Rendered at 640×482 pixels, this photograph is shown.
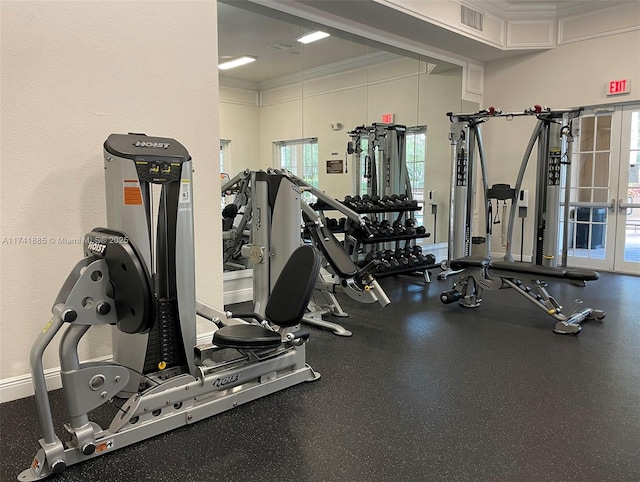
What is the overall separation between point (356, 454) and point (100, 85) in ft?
7.67

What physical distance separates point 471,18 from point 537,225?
8.52 feet

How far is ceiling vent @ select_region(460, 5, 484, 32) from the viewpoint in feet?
18.5

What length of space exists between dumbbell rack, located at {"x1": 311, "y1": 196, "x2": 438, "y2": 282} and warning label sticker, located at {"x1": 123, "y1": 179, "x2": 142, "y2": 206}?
8.53 ft

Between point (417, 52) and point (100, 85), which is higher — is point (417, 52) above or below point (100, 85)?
above

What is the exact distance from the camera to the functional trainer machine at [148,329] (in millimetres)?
1912

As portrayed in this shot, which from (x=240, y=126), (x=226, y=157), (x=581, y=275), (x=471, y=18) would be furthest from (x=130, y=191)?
(x=471, y=18)

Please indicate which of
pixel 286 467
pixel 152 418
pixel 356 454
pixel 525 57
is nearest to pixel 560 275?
pixel 356 454

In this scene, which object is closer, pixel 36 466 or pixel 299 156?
pixel 36 466

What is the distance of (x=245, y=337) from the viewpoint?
2.38m

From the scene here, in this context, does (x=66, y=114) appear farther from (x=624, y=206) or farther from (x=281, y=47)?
(x=624, y=206)

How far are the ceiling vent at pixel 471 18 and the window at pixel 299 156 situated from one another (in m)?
2.23

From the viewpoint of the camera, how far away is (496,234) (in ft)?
23.3

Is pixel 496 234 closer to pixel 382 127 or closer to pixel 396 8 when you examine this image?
pixel 382 127

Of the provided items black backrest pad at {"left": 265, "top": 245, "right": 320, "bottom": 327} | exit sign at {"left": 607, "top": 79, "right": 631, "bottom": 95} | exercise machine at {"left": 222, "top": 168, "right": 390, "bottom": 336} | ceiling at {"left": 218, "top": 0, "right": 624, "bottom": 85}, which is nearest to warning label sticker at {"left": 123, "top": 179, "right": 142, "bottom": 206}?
black backrest pad at {"left": 265, "top": 245, "right": 320, "bottom": 327}
